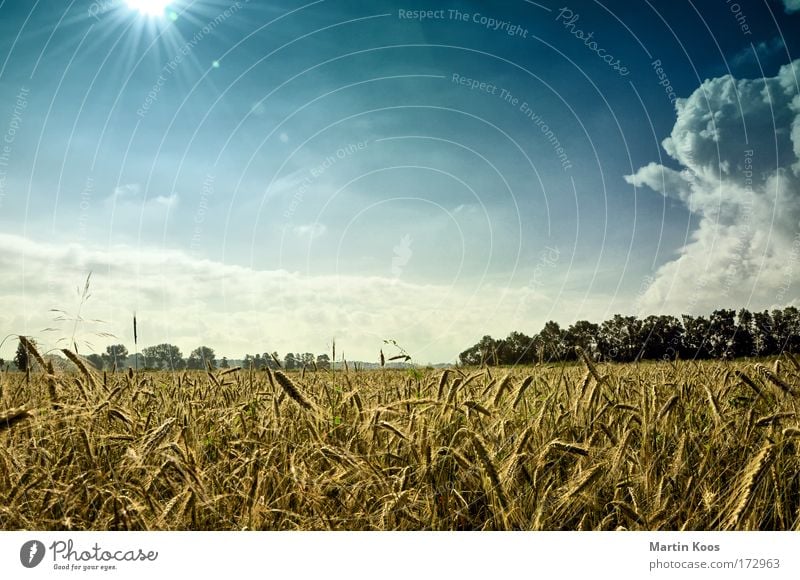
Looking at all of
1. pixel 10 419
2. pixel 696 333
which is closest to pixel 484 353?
pixel 696 333

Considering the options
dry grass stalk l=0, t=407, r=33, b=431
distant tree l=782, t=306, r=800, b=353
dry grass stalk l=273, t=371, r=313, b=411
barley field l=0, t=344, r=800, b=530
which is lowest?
barley field l=0, t=344, r=800, b=530

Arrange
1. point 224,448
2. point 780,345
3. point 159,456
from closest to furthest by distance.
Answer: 1. point 159,456
2. point 224,448
3. point 780,345

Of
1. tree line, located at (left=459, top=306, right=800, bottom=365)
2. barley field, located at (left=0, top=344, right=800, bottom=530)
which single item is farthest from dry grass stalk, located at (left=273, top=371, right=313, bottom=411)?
tree line, located at (left=459, top=306, right=800, bottom=365)

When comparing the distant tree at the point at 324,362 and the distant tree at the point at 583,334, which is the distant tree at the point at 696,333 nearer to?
the distant tree at the point at 583,334

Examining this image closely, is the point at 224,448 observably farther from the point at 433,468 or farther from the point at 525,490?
the point at 525,490

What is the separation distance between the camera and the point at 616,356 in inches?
204

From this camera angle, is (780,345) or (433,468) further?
(780,345)

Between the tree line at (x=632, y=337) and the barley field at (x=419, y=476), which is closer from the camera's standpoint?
the barley field at (x=419, y=476)

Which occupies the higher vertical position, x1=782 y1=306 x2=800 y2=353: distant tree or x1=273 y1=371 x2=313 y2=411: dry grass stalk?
x1=782 y1=306 x2=800 y2=353: distant tree

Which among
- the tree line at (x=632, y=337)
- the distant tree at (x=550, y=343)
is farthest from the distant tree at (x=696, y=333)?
the distant tree at (x=550, y=343)

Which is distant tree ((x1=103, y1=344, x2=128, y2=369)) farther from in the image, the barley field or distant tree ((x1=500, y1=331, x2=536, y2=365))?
distant tree ((x1=500, y1=331, x2=536, y2=365))
